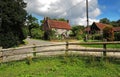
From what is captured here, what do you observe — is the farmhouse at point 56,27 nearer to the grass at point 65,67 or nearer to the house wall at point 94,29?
the house wall at point 94,29

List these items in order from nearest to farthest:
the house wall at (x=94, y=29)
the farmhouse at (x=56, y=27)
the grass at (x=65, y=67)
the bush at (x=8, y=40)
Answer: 1. the grass at (x=65, y=67)
2. the bush at (x=8, y=40)
3. the farmhouse at (x=56, y=27)
4. the house wall at (x=94, y=29)

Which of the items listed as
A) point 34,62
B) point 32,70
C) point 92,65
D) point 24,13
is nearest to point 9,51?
point 34,62

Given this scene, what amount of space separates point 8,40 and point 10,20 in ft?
10.5

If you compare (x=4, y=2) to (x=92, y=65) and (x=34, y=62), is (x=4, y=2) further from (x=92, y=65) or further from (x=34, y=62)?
(x=92, y=65)

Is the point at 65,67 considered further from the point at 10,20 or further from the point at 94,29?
the point at 94,29

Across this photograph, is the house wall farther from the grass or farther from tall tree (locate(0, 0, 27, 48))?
the grass

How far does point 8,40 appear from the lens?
32969 mm

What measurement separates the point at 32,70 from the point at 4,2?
78.9 feet

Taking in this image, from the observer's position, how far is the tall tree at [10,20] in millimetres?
32322

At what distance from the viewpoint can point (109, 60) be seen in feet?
34.2

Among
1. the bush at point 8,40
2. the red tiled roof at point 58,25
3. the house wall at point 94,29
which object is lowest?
the bush at point 8,40

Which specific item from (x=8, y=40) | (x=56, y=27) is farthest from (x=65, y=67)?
(x=56, y=27)

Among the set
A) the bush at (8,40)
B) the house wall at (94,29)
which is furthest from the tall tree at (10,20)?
the house wall at (94,29)

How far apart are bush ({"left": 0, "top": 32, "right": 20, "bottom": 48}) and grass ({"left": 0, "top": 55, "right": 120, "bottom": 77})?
20288 millimetres
